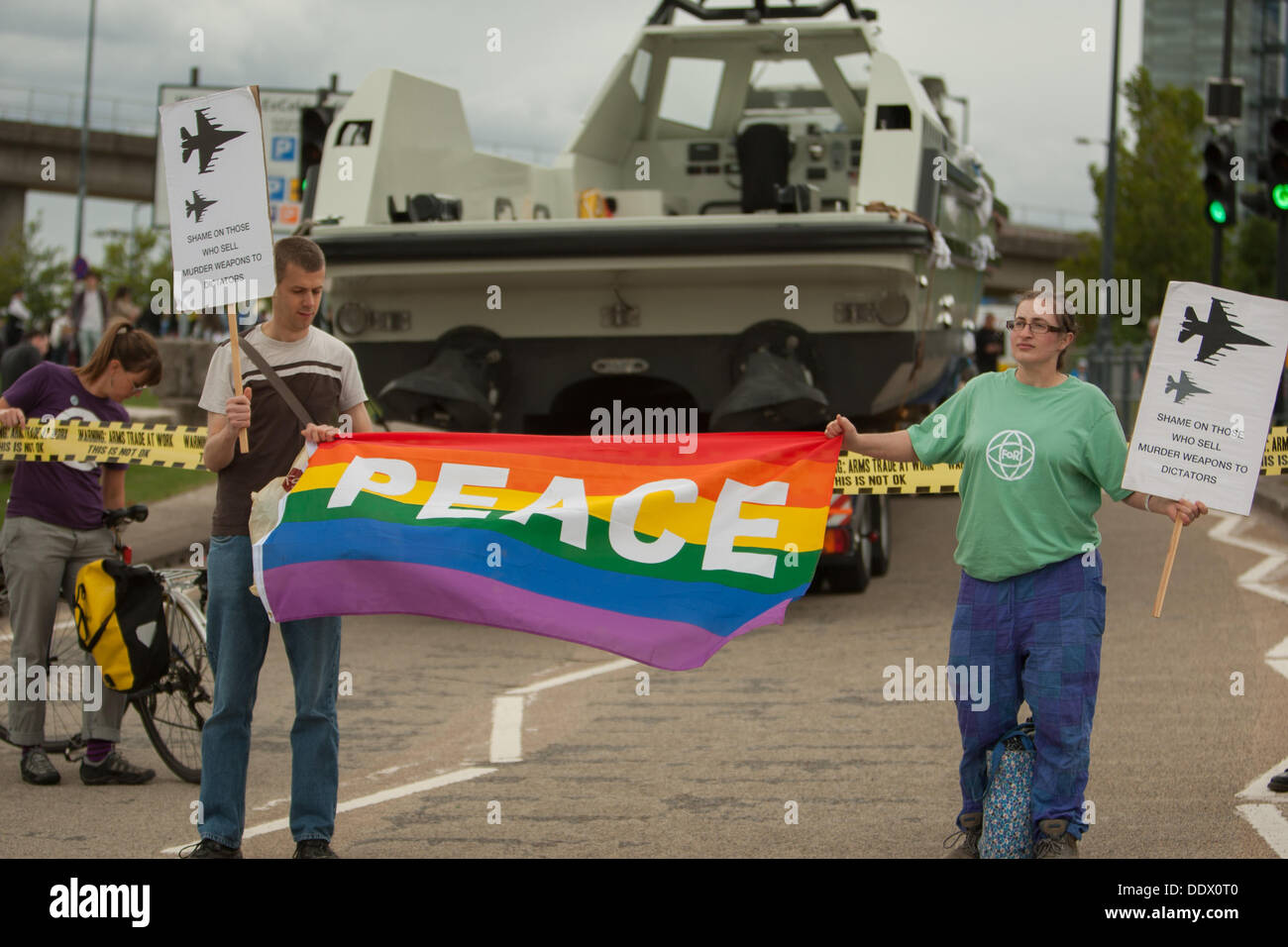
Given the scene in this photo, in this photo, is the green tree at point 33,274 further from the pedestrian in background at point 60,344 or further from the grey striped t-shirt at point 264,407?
the grey striped t-shirt at point 264,407

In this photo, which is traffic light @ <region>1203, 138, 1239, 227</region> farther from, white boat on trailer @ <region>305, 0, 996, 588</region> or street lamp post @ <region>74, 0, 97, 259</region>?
street lamp post @ <region>74, 0, 97, 259</region>

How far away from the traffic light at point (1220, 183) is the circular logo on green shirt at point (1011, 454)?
545 inches

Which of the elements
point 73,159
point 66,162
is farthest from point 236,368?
point 73,159

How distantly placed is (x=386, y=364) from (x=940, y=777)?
5375 millimetres

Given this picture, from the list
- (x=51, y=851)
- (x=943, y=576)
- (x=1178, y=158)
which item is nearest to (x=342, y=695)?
(x=51, y=851)

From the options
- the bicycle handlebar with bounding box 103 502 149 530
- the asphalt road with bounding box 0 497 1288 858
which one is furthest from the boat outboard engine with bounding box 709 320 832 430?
the bicycle handlebar with bounding box 103 502 149 530

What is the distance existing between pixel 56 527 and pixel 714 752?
294 centimetres

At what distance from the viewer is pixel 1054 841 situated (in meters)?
4.97

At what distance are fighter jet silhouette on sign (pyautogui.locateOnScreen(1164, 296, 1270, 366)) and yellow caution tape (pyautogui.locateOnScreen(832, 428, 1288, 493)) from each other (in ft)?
7.96

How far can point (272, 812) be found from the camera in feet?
20.5

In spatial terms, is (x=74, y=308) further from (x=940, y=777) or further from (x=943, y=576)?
(x=940, y=777)

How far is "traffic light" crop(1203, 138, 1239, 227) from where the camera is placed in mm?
17812

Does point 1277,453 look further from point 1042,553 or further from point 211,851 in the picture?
point 211,851

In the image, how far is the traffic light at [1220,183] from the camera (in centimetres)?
1781
